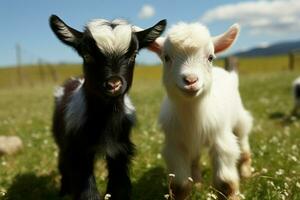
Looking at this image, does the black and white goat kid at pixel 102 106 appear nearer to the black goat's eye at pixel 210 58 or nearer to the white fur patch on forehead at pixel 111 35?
the white fur patch on forehead at pixel 111 35

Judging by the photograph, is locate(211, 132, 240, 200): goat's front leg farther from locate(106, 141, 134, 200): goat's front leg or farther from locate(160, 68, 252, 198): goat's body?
locate(106, 141, 134, 200): goat's front leg

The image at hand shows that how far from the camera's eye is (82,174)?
19.8 ft

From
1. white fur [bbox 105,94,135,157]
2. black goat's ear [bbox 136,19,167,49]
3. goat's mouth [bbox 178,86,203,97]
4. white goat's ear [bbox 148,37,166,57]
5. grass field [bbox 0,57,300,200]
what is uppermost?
black goat's ear [bbox 136,19,167,49]

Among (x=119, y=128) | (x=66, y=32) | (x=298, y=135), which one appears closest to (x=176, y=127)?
(x=119, y=128)

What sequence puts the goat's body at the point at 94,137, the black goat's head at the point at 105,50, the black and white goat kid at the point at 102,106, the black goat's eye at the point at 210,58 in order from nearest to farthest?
the black goat's head at the point at 105,50
the black and white goat kid at the point at 102,106
the goat's body at the point at 94,137
the black goat's eye at the point at 210,58

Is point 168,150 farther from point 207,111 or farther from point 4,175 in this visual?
point 4,175

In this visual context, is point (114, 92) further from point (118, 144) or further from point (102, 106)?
point (118, 144)

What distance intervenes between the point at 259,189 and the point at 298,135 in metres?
4.98

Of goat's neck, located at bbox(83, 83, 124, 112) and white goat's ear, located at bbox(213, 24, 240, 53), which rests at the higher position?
white goat's ear, located at bbox(213, 24, 240, 53)

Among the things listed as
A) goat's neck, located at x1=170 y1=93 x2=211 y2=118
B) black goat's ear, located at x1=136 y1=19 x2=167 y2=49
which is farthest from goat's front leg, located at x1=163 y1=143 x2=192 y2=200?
black goat's ear, located at x1=136 y1=19 x2=167 y2=49

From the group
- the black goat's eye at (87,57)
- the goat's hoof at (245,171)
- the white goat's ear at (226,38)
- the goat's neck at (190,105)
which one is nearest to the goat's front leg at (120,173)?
the goat's neck at (190,105)

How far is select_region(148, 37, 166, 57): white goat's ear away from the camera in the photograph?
6.59m

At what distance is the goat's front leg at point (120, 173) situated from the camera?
248 inches

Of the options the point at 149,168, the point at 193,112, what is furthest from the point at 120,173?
the point at 149,168
